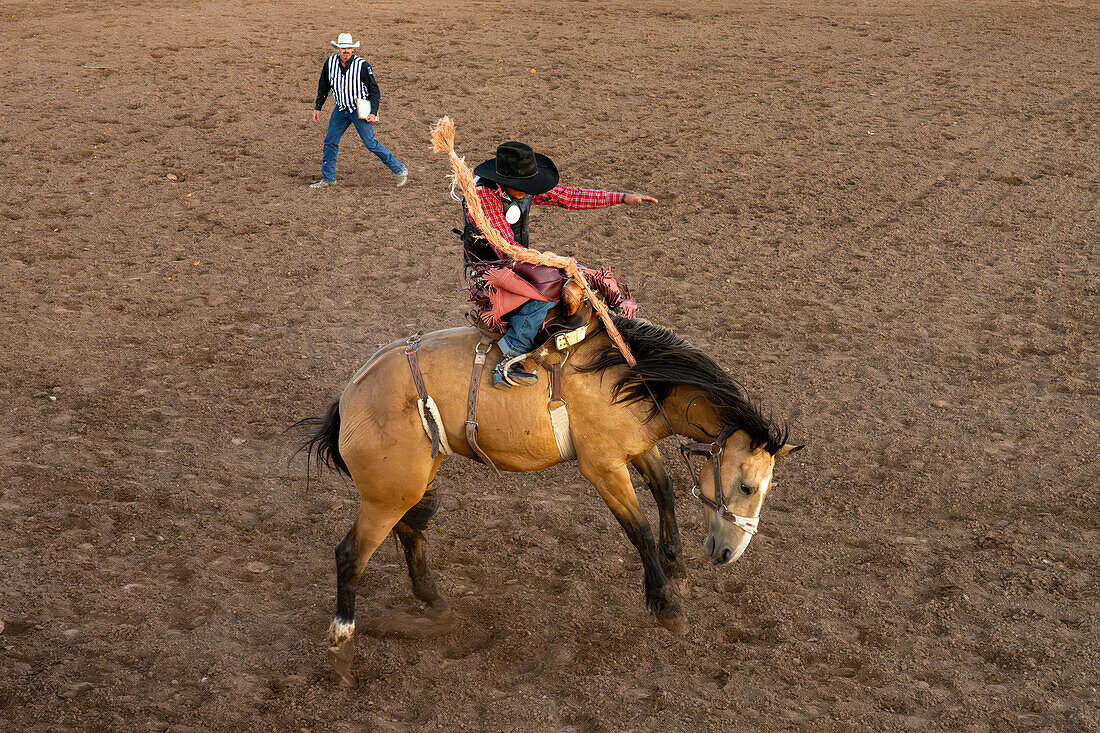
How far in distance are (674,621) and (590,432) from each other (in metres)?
1.04

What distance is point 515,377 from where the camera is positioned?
4.33 metres

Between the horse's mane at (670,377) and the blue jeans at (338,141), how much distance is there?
6.89 metres

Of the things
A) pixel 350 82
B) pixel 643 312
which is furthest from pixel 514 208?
pixel 350 82

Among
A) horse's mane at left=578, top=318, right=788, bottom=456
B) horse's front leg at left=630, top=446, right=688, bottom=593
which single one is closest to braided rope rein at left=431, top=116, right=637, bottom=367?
horse's mane at left=578, top=318, right=788, bottom=456

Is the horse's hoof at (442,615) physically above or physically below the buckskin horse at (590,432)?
below

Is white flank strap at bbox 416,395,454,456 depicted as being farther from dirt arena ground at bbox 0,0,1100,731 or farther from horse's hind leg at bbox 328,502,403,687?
dirt arena ground at bbox 0,0,1100,731

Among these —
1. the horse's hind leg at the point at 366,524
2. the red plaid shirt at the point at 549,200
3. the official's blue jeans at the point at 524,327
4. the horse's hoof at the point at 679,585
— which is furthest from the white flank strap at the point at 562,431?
the horse's hoof at the point at 679,585

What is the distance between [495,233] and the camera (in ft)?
14.2

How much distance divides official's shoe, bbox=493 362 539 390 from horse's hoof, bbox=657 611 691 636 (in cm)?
134

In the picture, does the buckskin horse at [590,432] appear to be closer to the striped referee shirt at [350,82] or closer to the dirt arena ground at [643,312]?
the dirt arena ground at [643,312]

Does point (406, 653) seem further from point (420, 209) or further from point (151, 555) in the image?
point (420, 209)

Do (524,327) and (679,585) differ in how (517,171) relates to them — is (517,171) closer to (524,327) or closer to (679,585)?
(524,327)

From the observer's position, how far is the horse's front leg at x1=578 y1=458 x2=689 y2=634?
444 centimetres

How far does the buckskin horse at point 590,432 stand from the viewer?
430 cm
